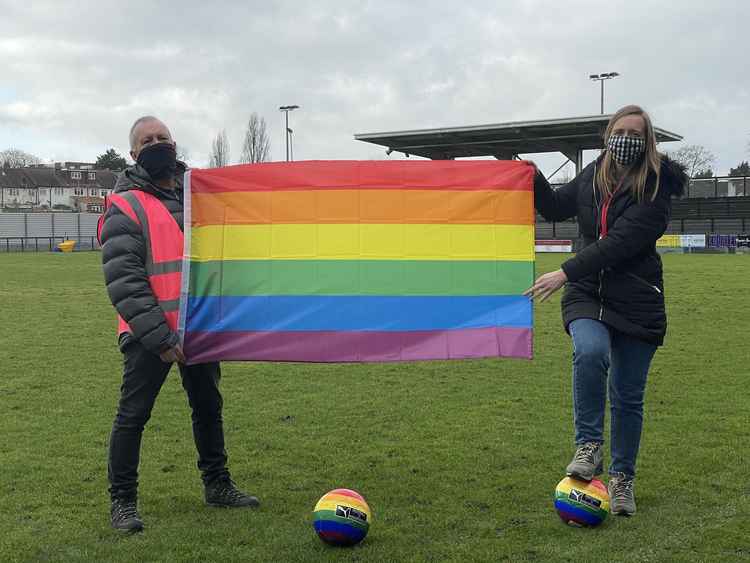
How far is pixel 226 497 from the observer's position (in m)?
5.05

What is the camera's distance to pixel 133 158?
473 cm

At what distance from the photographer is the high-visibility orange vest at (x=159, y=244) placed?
181 inches

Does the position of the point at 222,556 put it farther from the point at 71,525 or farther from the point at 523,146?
the point at 523,146

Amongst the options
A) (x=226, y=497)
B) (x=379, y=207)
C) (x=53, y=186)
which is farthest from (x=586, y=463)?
(x=53, y=186)

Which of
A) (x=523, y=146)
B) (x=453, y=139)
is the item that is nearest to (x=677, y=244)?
(x=523, y=146)

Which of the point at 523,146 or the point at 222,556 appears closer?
the point at 222,556

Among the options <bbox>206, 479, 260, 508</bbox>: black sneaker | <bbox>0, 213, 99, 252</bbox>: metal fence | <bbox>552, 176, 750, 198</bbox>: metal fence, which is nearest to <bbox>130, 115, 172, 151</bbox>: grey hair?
<bbox>206, 479, 260, 508</bbox>: black sneaker

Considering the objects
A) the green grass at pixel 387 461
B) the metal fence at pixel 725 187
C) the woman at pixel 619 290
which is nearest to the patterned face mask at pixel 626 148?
the woman at pixel 619 290

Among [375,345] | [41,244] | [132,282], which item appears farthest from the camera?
[41,244]

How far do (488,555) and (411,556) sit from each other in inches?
15.4

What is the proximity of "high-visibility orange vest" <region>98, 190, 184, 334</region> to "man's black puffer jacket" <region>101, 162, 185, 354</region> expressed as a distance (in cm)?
5

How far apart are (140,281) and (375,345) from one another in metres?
1.50

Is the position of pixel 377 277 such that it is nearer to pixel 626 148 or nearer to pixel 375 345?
pixel 375 345

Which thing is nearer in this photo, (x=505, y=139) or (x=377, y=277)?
(x=377, y=277)
